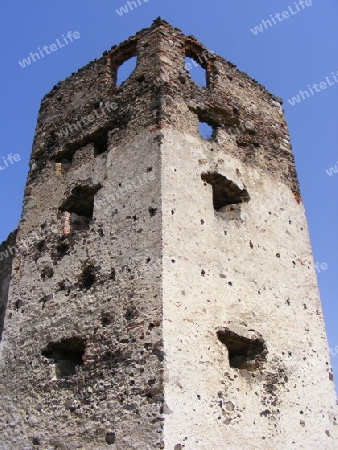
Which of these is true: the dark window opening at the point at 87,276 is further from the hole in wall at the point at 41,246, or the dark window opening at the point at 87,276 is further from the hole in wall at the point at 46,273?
the hole in wall at the point at 41,246

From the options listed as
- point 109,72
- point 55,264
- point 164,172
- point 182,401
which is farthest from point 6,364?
point 109,72

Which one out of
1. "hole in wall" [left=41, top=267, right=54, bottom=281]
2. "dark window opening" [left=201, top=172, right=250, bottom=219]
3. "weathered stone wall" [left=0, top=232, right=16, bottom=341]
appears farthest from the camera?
"weathered stone wall" [left=0, top=232, right=16, bottom=341]

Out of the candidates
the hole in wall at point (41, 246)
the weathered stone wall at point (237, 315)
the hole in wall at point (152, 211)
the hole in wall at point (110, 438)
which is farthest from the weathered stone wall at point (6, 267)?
the hole in wall at point (110, 438)

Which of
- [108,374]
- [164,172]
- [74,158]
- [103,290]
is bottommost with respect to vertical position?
[108,374]

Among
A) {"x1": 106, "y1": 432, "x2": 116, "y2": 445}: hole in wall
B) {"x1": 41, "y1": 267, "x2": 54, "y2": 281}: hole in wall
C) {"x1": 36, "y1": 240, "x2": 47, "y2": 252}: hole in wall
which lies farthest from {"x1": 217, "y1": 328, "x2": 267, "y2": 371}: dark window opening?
{"x1": 36, "y1": 240, "x2": 47, "y2": 252}: hole in wall

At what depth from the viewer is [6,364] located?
7.73 m

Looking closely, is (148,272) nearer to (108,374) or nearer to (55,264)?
(108,374)

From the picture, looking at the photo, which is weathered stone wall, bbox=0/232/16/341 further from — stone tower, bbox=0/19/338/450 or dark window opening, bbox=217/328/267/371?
dark window opening, bbox=217/328/267/371

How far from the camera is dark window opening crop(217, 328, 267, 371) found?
7.19 metres

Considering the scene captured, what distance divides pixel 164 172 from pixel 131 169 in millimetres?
613

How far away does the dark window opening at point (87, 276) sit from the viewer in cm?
747

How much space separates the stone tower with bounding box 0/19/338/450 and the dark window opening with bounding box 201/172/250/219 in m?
0.02

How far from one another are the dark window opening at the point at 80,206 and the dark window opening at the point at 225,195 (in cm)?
183

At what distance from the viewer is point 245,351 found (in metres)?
7.39
